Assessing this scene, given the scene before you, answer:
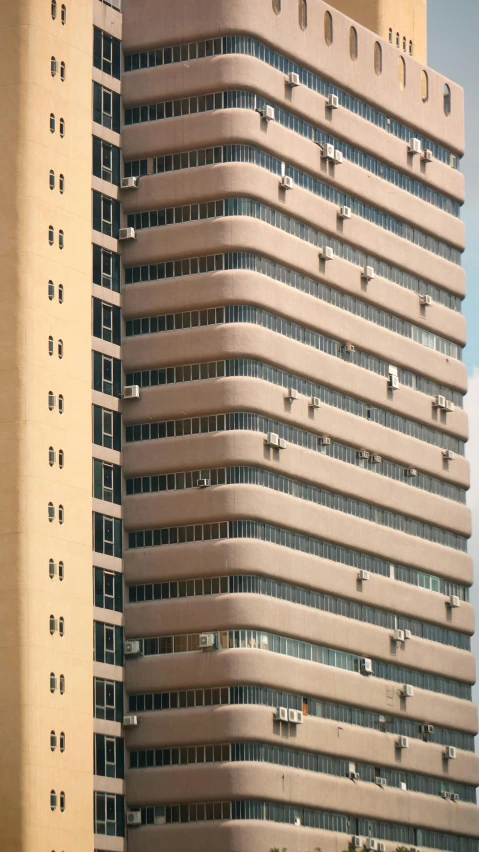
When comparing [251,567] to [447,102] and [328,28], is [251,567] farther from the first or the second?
[447,102]

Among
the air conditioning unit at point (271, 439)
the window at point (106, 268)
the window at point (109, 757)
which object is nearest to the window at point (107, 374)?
the window at point (106, 268)

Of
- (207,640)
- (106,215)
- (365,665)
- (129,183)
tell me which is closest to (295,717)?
(207,640)

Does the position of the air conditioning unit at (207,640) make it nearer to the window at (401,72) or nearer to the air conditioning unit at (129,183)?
the air conditioning unit at (129,183)

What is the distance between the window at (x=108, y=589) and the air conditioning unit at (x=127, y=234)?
16.9 m

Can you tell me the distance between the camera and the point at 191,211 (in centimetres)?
12588

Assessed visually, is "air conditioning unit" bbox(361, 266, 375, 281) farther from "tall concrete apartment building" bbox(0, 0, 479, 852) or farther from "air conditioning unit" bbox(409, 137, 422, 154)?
"air conditioning unit" bbox(409, 137, 422, 154)

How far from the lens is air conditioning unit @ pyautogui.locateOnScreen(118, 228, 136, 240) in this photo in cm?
12556

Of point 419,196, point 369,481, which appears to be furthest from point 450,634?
point 419,196

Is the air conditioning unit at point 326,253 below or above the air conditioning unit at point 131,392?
above

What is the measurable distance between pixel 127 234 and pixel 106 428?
397 inches

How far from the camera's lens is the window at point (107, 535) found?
12094cm

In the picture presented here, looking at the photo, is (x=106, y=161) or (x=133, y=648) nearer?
(x=133, y=648)

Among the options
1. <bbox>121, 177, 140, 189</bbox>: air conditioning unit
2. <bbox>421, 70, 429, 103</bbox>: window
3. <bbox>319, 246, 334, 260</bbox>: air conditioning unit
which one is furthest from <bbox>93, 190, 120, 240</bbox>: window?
<bbox>421, 70, 429, 103</bbox>: window

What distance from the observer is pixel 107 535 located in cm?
12188
